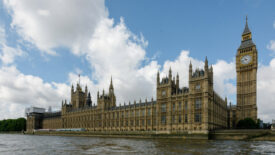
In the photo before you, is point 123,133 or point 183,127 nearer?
point 183,127

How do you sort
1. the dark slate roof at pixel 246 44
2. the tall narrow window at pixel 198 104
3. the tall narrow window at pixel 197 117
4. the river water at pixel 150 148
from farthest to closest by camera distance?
the dark slate roof at pixel 246 44 < the tall narrow window at pixel 198 104 < the tall narrow window at pixel 197 117 < the river water at pixel 150 148

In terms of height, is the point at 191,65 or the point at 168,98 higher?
the point at 191,65

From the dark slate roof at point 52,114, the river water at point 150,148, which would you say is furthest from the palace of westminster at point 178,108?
the river water at point 150,148

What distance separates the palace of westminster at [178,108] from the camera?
79188mm

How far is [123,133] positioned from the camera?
10081cm

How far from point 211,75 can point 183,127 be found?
71.6ft

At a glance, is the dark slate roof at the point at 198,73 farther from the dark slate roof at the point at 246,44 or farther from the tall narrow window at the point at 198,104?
the dark slate roof at the point at 246,44

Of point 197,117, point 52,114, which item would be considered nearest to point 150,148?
point 197,117

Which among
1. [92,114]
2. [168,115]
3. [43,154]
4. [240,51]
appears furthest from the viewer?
[92,114]

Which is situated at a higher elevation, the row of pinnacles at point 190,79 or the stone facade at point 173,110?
the row of pinnacles at point 190,79

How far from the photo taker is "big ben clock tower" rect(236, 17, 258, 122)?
366 feet

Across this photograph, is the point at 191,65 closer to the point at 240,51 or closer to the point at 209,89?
the point at 209,89

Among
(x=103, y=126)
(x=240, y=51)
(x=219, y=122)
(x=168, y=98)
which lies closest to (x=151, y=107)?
(x=168, y=98)

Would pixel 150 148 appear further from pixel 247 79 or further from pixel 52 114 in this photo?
pixel 52 114
